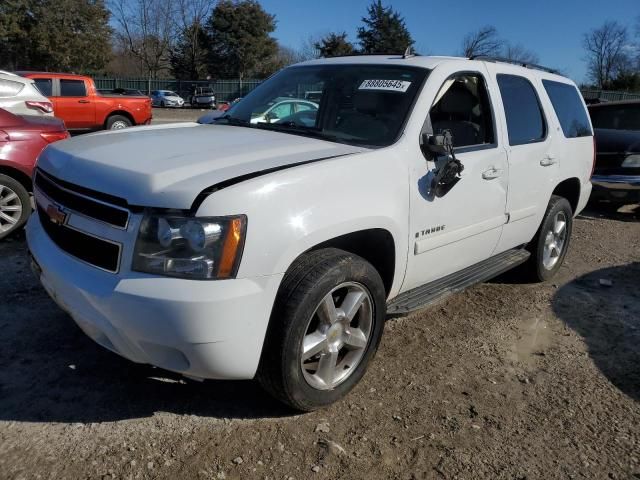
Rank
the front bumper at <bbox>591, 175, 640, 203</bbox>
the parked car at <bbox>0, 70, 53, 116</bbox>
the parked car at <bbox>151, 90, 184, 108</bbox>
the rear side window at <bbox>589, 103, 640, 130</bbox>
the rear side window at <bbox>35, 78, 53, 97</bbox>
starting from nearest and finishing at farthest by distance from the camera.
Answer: the front bumper at <bbox>591, 175, 640, 203</bbox>, the rear side window at <bbox>589, 103, 640, 130</bbox>, the parked car at <bbox>0, 70, 53, 116</bbox>, the rear side window at <bbox>35, 78, 53, 97</bbox>, the parked car at <bbox>151, 90, 184, 108</bbox>

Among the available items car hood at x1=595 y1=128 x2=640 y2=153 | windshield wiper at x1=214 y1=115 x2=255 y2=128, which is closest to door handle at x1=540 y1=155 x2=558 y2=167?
windshield wiper at x1=214 y1=115 x2=255 y2=128

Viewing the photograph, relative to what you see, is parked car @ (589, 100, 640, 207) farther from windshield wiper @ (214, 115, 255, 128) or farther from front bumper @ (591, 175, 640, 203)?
windshield wiper @ (214, 115, 255, 128)

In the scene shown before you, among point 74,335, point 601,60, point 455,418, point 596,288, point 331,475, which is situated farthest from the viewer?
point 601,60

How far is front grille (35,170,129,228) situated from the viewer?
2438 millimetres

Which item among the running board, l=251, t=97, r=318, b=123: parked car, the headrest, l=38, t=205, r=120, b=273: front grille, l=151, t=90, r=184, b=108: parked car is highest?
the headrest

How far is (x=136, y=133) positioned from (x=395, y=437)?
2291 millimetres

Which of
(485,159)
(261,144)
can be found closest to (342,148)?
(261,144)

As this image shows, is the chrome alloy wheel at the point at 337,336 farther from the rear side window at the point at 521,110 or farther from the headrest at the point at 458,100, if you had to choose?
the rear side window at the point at 521,110

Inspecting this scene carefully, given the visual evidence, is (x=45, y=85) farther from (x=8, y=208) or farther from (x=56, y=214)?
(x=56, y=214)

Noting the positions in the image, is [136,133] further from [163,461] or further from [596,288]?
[596,288]

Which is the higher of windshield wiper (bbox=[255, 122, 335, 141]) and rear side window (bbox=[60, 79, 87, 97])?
windshield wiper (bbox=[255, 122, 335, 141])

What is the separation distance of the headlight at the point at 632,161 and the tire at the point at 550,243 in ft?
11.3

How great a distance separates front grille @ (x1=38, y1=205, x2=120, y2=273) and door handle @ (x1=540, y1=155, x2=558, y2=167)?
11.1 ft

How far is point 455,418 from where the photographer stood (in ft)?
9.84
